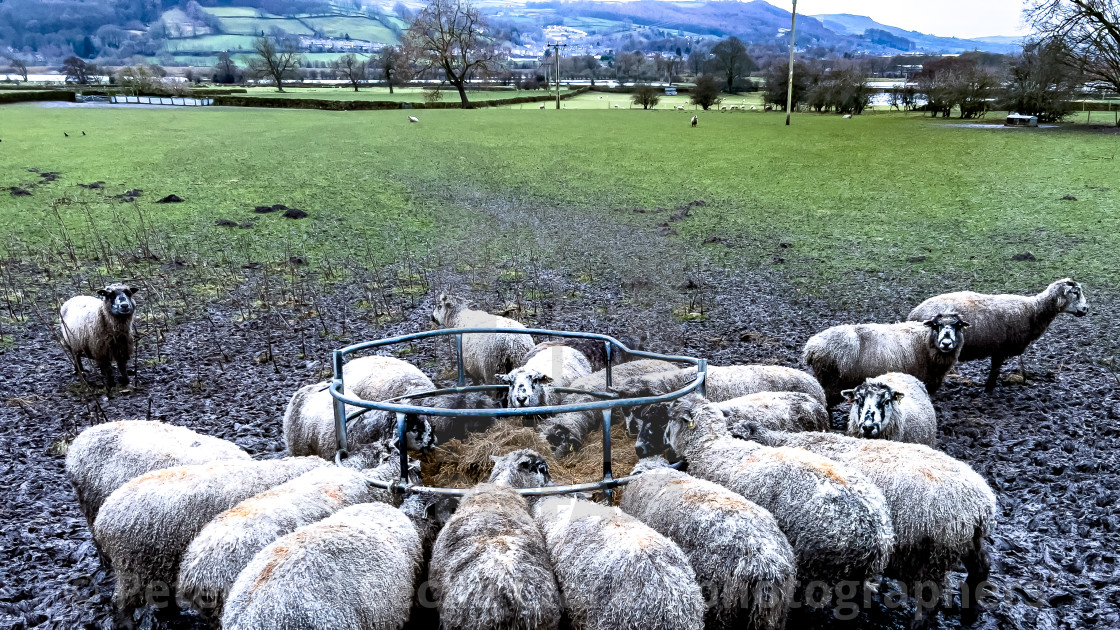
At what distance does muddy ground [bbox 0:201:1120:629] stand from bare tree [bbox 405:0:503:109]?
5314 cm

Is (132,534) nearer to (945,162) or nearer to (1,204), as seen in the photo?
(1,204)

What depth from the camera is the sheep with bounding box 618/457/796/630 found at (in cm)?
352

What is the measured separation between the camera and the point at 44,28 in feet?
629

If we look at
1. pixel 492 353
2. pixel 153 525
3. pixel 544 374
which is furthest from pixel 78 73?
pixel 153 525

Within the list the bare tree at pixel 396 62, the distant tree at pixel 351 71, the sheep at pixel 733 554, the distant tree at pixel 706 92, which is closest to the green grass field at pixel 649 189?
the sheep at pixel 733 554

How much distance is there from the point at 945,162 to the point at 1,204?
27.4 m

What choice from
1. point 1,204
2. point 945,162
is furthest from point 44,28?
point 945,162

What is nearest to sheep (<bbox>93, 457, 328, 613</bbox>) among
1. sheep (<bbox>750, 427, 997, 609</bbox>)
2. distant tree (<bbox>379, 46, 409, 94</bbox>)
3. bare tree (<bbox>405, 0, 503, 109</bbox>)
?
sheep (<bbox>750, 427, 997, 609</bbox>)

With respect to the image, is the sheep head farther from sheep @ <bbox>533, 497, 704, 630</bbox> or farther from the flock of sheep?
sheep @ <bbox>533, 497, 704, 630</bbox>

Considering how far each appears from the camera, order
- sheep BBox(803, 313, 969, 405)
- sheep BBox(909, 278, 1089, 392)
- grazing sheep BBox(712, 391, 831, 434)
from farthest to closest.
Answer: sheep BBox(909, 278, 1089, 392) → sheep BBox(803, 313, 969, 405) → grazing sheep BBox(712, 391, 831, 434)

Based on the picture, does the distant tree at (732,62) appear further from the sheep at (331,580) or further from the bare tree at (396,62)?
the sheep at (331,580)

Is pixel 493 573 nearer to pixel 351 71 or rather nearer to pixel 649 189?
pixel 649 189

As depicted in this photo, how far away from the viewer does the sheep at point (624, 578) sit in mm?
3262

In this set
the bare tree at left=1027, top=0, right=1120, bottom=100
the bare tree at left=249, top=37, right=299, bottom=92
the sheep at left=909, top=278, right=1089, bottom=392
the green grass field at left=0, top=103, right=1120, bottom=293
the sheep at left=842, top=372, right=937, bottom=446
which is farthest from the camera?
the bare tree at left=249, top=37, right=299, bottom=92
